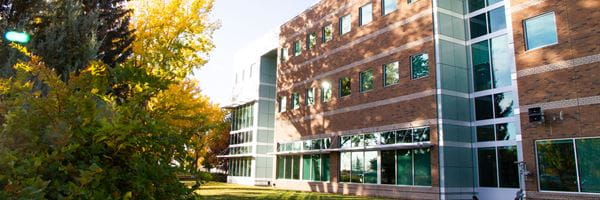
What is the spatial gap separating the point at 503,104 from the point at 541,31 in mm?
4956

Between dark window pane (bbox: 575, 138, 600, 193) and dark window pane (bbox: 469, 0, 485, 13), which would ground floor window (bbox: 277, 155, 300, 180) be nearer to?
dark window pane (bbox: 469, 0, 485, 13)

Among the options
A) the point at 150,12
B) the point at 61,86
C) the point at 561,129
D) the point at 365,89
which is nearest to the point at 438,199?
the point at 561,129

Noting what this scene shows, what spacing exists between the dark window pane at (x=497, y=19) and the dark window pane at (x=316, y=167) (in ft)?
46.7

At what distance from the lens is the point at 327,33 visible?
31766 mm

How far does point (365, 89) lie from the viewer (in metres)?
26.9

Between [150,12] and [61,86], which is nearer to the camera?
[61,86]

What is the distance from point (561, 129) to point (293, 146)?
20868 mm

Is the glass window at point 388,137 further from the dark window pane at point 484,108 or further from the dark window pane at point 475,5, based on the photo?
the dark window pane at point 475,5

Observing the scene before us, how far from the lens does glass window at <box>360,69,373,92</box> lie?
87.2 ft

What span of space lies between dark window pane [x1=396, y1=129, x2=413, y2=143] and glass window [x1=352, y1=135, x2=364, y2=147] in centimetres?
300

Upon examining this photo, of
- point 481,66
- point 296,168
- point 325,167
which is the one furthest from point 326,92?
point 481,66

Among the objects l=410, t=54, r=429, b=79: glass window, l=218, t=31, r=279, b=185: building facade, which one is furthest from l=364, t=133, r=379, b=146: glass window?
l=218, t=31, r=279, b=185: building facade

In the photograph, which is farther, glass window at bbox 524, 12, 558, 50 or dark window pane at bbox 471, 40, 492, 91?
dark window pane at bbox 471, 40, 492, 91

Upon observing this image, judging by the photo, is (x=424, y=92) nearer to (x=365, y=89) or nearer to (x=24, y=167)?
(x=365, y=89)
